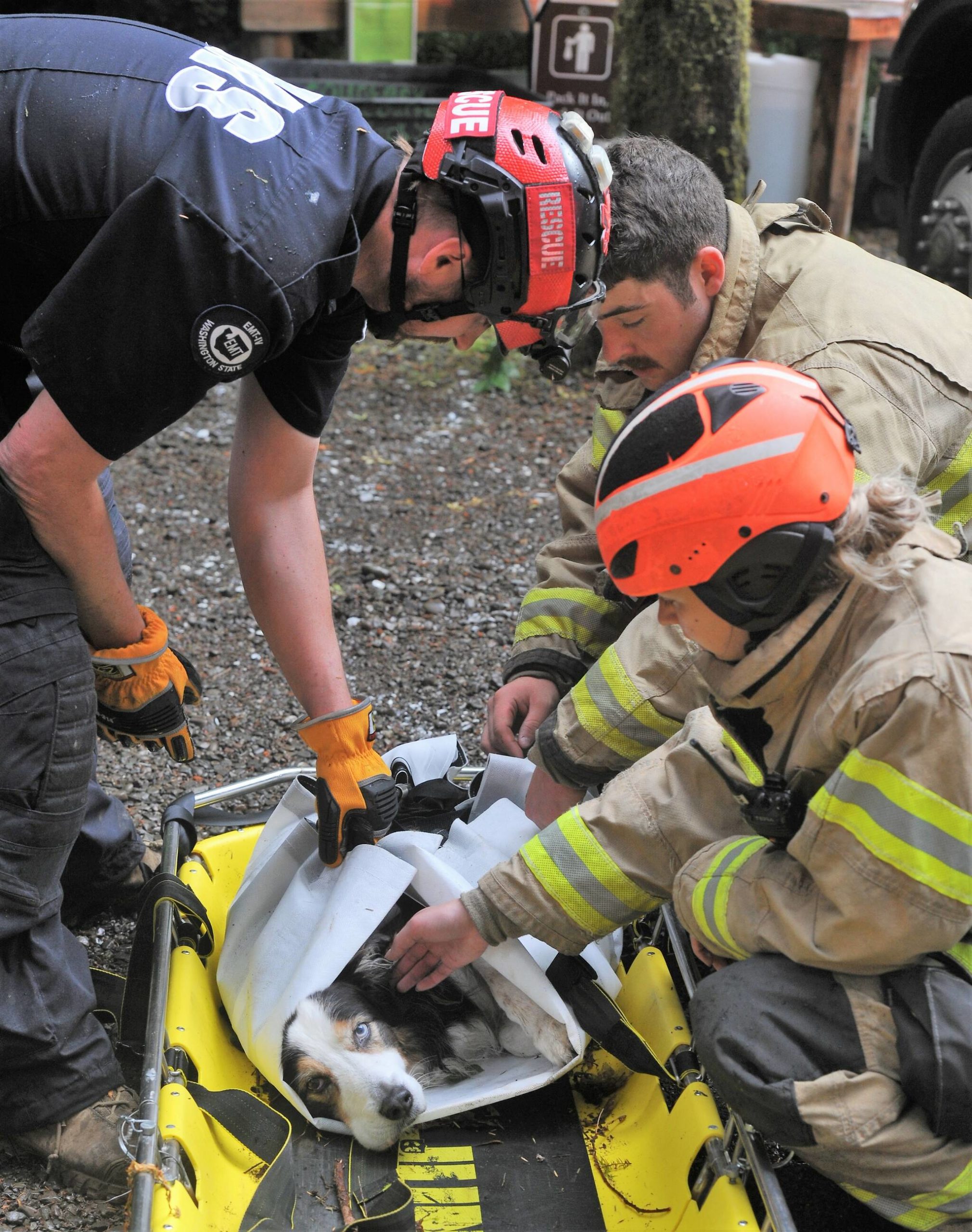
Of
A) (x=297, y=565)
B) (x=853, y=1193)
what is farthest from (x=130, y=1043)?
(x=853, y=1193)

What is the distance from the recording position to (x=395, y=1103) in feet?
7.41

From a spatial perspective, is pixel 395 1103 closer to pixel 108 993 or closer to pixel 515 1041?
pixel 515 1041

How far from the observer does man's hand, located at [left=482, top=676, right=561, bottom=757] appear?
297 cm

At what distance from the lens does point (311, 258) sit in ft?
6.56

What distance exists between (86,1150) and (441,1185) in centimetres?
69

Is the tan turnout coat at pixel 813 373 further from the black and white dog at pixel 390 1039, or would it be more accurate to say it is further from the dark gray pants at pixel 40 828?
the dark gray pants at pixel 40 828

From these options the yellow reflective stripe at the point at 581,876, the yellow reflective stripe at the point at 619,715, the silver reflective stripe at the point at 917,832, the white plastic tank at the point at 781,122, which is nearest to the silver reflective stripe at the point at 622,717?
the yellow reflective stripe at the point at 619,715

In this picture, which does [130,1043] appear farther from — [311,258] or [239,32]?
[239,32]

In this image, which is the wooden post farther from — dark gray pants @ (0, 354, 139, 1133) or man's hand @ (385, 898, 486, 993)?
dark gray pants @ (0, 354, 139, 1133)

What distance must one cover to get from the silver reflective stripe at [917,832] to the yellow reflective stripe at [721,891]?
306 millimetres

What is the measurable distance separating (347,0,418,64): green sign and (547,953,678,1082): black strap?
251 inches

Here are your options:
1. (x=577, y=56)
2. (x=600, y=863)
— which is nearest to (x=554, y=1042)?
(x=600, y=863)

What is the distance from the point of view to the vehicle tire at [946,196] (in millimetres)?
5105

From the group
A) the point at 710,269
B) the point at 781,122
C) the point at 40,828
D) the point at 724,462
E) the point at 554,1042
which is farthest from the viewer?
the point at 781,122
